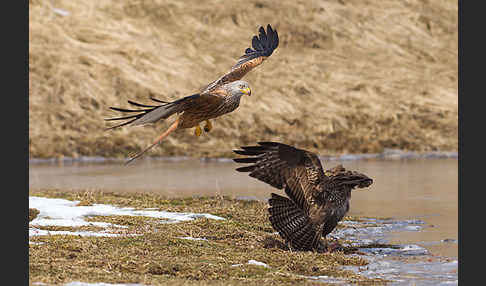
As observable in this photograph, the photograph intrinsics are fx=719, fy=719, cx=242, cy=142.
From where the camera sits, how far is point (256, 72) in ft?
125

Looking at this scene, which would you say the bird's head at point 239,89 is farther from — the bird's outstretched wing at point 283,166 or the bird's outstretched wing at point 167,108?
the bird's outstretched wing at point 283,166

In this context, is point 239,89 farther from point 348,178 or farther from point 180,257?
point 180,257

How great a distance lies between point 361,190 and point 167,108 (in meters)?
10.7

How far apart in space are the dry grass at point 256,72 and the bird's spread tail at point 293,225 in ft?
63.7

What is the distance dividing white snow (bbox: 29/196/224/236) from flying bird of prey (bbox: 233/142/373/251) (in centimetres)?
231

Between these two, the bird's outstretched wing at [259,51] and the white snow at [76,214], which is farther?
the bird's outstretched wing at [259,51]

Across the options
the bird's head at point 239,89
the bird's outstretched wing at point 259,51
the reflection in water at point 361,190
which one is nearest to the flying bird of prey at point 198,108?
the bird's head at point 239,89

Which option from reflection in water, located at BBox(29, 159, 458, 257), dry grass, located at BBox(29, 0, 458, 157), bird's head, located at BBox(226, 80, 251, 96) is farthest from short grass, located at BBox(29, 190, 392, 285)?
dry grass, located at BBox(29, 0, 458, 157)

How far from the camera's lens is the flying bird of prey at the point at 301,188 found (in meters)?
8.80

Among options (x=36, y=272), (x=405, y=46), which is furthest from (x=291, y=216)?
(x=405, y=46)

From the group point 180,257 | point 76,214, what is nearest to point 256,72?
point 76,214

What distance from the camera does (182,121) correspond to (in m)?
8.48

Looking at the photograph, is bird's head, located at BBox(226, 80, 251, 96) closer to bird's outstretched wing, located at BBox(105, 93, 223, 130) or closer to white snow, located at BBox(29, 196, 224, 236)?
bird's outstretched wing, located at BBox(105, 93, 223, 130)

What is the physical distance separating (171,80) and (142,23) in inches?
288
